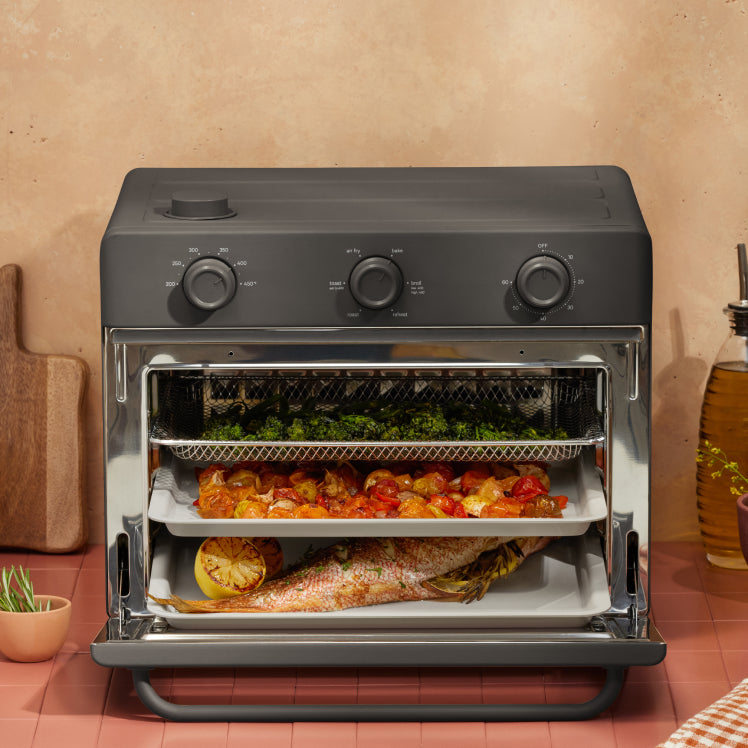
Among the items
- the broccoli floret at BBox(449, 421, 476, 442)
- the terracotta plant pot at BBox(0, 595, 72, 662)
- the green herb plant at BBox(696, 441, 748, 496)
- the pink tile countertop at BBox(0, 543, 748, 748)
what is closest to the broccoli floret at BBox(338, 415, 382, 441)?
the broccoli floret at BBox(449, 421, 476, 442)

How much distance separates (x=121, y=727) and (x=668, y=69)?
152 centimetres

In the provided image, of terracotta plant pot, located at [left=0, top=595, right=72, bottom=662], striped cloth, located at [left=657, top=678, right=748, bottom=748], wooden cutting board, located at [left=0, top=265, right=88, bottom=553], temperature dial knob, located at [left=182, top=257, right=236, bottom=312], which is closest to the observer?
striped cloth, located at [left=657, top=678, right=748, bottom=748]

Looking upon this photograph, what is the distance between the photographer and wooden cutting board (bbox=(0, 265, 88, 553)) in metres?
2.13

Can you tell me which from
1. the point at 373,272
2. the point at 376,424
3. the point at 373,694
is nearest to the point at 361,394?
the point at 376,424

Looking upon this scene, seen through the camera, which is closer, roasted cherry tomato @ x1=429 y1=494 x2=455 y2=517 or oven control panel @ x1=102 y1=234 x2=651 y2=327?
oven control panel @ x1=102 y1=234 x2=651 y2=327

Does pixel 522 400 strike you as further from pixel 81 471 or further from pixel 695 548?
pixel 81 471

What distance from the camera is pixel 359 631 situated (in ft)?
A: 5.24

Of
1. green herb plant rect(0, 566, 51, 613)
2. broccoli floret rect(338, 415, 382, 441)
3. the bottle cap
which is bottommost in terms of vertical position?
green herb plant rect(0, 566, 51, 613)

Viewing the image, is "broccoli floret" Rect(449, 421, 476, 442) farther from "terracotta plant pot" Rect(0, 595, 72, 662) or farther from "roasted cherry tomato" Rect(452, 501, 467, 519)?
"terracotta plant pot" Rect(0, 595, 72, 662)

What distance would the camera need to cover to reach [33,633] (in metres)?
1.71

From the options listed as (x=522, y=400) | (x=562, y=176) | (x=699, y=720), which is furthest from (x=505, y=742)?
(x=562, y=176)

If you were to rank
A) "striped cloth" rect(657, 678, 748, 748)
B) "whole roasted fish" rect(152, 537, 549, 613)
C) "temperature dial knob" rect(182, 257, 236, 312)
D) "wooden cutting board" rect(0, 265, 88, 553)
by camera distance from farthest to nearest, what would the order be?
1. "wooden cutting board" rect(0, 265, 88, 553)
2. "whole roasted fish" rect(152, 537, 549, 613)
3. "temperature dial knob" rect(182, 257, 236, 312)
4. "striped cloth" rect(657, 678, 748, 748)

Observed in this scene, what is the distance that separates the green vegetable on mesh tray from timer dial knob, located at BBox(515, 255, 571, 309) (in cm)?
23

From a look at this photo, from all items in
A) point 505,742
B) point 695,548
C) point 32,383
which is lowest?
point 695,548
